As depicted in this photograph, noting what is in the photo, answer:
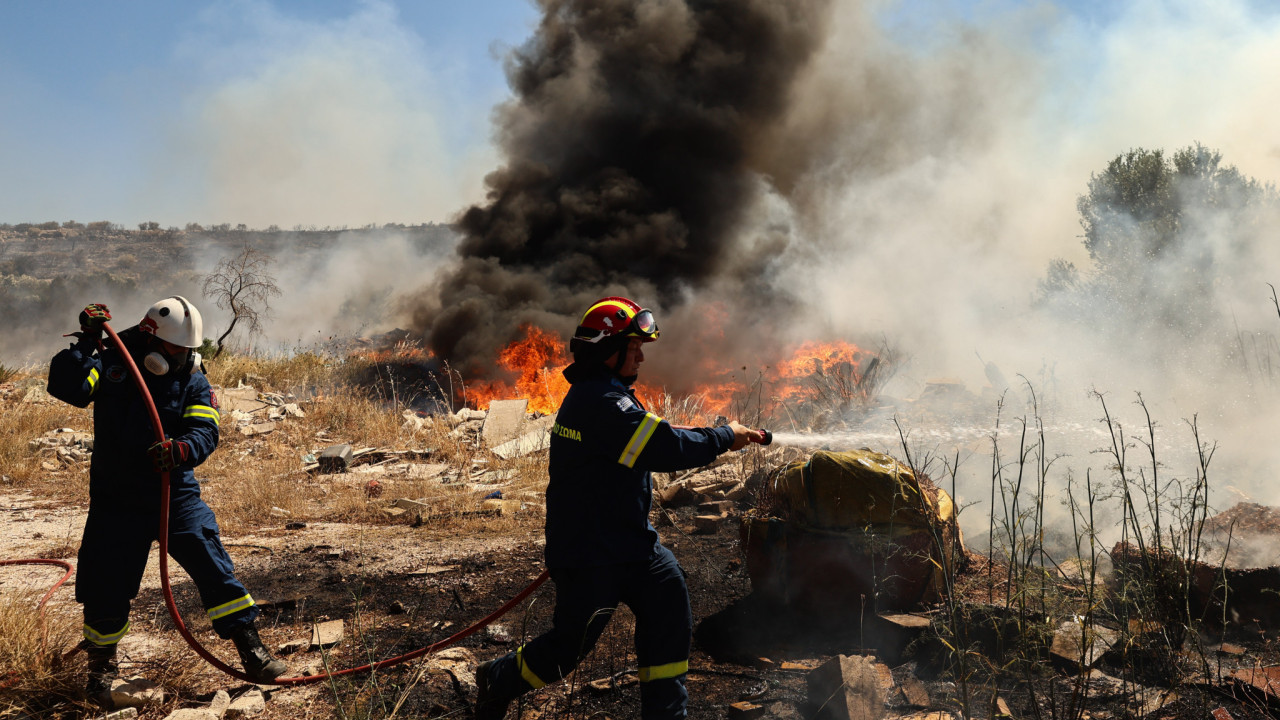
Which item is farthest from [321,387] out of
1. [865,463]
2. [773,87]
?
[773,87]

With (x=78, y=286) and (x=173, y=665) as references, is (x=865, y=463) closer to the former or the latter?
(x=173, y=665)

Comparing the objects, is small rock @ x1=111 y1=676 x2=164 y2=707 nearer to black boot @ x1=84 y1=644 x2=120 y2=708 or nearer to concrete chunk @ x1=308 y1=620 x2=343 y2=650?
black boot @ x1=84 y1=644 x2=120 y2=708

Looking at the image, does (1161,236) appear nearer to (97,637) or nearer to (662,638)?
(662,638)

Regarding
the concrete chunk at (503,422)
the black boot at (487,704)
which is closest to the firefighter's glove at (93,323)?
the black boot at (487,704)

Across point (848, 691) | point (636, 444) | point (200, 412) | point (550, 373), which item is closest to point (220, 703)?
point (200, 412)

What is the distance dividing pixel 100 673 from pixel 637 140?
1724 cm

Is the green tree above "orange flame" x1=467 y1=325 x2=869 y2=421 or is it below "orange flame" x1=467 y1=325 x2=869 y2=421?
above

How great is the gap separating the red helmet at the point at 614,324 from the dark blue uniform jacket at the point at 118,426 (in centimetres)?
166

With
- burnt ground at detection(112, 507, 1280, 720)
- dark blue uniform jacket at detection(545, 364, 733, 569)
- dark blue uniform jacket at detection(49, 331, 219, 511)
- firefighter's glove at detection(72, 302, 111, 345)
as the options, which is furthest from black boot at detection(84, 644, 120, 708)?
dark blue uniform jacket at detection(545, 364, 733, 569)

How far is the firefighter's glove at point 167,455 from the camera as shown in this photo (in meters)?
2.94

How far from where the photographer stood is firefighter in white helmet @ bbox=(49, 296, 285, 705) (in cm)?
306

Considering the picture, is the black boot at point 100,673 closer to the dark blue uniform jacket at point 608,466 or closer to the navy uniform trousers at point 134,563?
the navy uniform trousers at point 134,563

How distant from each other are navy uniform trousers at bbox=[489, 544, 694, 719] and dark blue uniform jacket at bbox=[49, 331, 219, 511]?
1.60 meters

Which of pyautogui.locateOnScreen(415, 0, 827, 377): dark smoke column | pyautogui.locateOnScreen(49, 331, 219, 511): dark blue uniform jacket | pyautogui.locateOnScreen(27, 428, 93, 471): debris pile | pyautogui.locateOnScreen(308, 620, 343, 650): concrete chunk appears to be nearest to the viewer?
pyautogui.locateOnScreen(49, 331, 219, 511): dark blue uniform jacket
